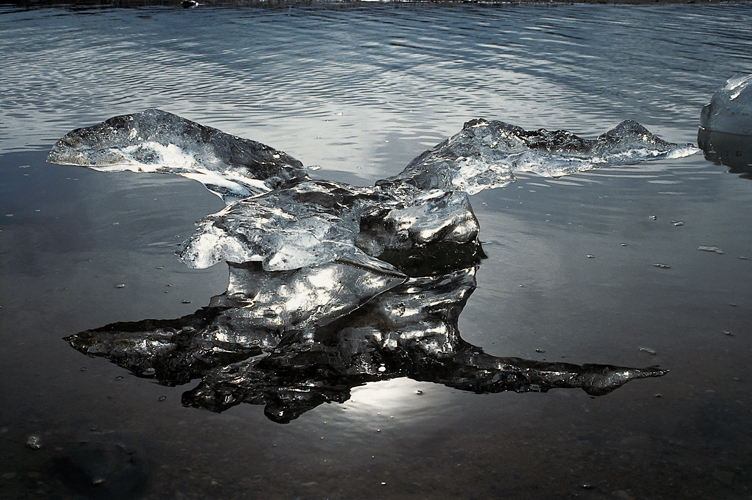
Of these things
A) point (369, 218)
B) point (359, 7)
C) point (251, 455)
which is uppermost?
point (359, 7)

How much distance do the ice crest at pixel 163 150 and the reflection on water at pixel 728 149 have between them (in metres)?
2.73

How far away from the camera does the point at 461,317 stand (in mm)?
2225

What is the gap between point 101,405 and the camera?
1.74 metres

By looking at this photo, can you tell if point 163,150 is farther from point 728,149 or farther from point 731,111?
point 731,111

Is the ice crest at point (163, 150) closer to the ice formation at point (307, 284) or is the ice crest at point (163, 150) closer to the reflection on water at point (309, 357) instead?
the ice formation at point (307, 284)

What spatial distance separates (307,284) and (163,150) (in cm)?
178

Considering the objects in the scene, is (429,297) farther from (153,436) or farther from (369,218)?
(153,436)

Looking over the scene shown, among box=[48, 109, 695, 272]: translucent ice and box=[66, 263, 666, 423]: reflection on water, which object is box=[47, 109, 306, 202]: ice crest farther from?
box=[66, 263, 666, 423]: reflection on water

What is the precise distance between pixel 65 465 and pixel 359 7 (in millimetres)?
15212

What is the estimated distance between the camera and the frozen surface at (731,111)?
4.86 metres

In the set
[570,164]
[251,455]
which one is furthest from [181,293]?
[570,164]

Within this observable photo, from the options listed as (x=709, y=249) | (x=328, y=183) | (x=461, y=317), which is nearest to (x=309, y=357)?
(x=461, y=317)

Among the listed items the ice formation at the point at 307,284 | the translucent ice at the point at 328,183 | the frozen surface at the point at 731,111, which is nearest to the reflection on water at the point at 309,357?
the ice formation at the point at 307,284

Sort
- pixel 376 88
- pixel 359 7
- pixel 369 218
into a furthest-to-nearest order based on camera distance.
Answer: pixel 359 7 → pixel 376 88 → pixel 369 218
